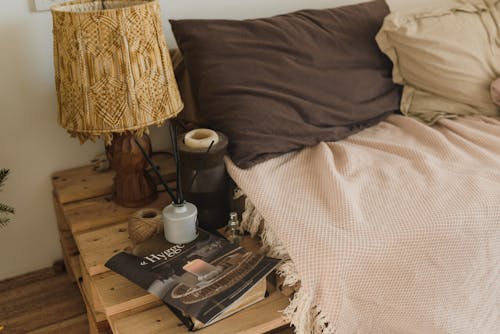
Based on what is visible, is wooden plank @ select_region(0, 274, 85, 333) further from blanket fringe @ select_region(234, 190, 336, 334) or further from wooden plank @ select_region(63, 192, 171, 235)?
blanket fringe @ select_region(234, 190, 336, 334)

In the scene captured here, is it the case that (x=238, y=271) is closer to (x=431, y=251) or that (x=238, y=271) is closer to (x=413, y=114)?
(x=431, y=251)

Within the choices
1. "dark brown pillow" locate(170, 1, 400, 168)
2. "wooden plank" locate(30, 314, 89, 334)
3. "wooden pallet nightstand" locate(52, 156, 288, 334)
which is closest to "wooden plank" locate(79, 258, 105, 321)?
"wooden pallet nightstand" locate(52, 156, 288, 334)

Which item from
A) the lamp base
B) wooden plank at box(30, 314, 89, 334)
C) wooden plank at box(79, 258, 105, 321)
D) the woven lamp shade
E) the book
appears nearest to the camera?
the book

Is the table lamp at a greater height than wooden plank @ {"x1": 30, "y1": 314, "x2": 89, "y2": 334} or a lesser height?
greater

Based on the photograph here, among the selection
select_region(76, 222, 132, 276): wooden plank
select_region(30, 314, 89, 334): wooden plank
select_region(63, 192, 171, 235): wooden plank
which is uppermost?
select_region(63, 192, 171, 235): wooden plank

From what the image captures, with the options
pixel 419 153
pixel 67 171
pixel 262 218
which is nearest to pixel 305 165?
pixel 262 218

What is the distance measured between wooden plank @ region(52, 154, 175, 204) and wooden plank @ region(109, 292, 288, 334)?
1.68ft

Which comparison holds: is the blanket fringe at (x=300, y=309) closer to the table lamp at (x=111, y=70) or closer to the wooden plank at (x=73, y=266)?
the table lamp at (x=111, y=70)

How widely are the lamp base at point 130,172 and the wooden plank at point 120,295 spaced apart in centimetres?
30

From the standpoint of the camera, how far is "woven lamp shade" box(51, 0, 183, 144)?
3.86 ft

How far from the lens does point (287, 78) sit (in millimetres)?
1484

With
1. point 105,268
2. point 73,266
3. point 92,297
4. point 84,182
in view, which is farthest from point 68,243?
point 105,268

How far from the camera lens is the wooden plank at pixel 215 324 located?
42.5 inches

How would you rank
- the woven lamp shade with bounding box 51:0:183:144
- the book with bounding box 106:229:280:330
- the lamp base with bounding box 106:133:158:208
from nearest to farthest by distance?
the book with bounding box 106:229:280:330, the woven lamp shade with bounding box 51:0:183:144, the lamp base with bounding box 106:133:158:208
